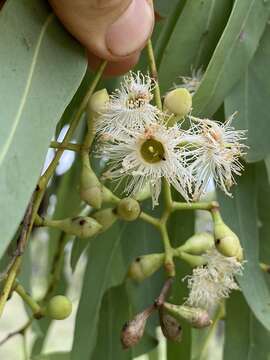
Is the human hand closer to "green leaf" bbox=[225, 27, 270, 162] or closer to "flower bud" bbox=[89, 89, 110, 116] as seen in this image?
"flower bud" bbox=[89, 89, 110, 116]

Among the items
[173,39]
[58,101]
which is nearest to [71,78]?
[58,101]

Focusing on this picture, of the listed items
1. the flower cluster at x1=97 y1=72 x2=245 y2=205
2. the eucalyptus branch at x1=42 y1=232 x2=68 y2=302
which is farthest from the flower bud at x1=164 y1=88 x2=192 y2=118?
the eucalyptus branch at x1=42 y1=232 x2=68 y2=302

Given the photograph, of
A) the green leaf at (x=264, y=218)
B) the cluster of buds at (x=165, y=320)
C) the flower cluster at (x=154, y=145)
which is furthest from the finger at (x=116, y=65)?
the green leaf at (x=264, y=218)

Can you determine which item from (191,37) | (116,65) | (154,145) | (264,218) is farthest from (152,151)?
(264,218)

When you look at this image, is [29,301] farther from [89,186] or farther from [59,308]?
[89,186]

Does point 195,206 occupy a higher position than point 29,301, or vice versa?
point 195,206

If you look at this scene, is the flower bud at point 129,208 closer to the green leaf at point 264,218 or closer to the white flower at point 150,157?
the white flower at point 150,157
